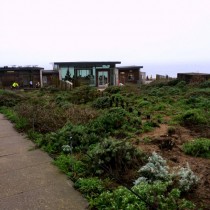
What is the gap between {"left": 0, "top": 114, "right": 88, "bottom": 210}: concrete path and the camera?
403 centimetres

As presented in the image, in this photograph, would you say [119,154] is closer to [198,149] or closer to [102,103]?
[198,149]

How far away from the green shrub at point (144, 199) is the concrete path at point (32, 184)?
314 mm

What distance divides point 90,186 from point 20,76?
33.2 meters

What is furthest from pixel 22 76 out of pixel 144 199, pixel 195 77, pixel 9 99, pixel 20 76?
pixel 144 199

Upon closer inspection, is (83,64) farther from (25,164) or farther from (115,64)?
(25,164)

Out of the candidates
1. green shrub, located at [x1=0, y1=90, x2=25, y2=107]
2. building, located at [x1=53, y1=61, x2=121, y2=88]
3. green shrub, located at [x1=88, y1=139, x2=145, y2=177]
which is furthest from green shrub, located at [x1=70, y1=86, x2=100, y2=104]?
building, located at [x1=53, y1=61, x2=121, y2=88]

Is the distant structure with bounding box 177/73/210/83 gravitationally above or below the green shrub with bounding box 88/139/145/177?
above

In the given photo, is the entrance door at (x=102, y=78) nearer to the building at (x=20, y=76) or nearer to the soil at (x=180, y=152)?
the building at (x=20, y=76)

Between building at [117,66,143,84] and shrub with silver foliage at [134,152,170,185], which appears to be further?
building at [117,66,143,84]

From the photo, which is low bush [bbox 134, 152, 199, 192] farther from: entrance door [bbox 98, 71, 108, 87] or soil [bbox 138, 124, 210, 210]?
entrance door [bbox 98, 71, 108, 87]

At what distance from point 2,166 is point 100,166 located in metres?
2.14

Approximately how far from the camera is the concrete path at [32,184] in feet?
13.2

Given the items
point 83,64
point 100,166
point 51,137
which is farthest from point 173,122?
point 83,64

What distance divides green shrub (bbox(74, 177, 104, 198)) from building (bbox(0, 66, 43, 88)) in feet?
105
